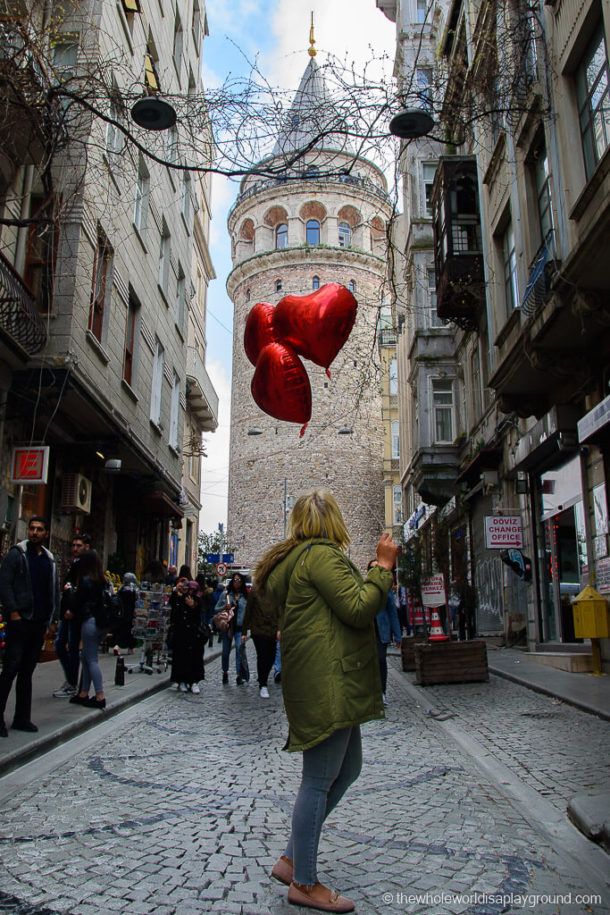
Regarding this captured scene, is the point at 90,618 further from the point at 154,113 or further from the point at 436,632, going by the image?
the point at 436,632

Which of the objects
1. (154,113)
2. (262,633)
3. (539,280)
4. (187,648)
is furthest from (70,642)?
(539,280)

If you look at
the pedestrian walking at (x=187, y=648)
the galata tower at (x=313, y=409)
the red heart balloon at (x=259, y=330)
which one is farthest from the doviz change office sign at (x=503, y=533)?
the galata tower at (x=313, y=409)

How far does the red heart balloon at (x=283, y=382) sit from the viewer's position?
8.29 m

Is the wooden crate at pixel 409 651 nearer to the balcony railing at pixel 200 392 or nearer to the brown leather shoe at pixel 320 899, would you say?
the brown leather shoe at pixel 320 899

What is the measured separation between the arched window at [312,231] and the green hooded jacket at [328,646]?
47.0 m

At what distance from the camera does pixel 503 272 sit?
53.9ft

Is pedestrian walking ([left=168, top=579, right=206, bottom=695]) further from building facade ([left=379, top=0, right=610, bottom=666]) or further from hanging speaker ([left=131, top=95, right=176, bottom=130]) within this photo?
hanging speaker ([left=131, top=95, right=176, bottom=130])

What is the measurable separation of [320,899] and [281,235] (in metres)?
48.9

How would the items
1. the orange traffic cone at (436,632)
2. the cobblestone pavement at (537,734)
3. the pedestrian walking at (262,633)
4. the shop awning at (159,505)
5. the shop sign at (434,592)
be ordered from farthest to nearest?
the shop awning at (159,505)
the shop sign at (434,592)
the orange traffic cone at (436,632)
the pedestrian walking at (262,633)
the cobblestone pavement at (537,734)

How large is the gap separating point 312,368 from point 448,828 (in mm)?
42977

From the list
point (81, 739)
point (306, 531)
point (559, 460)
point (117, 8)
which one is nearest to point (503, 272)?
point (559, 460)

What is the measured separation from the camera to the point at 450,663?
1080 centimetres

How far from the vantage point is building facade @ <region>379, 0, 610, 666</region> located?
972 centimetres

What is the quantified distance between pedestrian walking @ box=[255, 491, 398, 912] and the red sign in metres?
9.81
